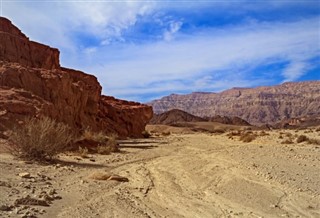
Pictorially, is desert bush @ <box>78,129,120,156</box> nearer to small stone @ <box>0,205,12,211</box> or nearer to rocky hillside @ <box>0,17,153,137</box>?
rocky hillside @ <box>0,17,153,137</box>

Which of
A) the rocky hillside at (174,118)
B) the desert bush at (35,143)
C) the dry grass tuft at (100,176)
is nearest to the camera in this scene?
the dry grass tuft at (100,176)

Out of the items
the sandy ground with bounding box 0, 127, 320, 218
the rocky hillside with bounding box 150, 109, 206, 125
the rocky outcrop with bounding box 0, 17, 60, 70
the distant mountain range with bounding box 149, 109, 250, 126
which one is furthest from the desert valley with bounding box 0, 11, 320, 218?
the rocky hillside with bounding box 150, 109, 206, 125

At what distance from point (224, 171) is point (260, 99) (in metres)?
180

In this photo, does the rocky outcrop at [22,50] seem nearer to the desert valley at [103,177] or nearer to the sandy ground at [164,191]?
the desert valley at [103,177]

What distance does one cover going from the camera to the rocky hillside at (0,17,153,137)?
69.2 ft

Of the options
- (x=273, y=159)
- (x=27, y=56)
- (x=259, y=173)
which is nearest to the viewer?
(x=259, y=173)

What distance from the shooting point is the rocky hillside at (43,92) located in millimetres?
21094

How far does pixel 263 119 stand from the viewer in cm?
16562

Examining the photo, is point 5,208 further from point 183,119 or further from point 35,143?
point 183,119

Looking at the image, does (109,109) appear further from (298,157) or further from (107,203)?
(107,203)

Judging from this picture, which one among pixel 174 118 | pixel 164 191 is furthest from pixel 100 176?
pixel 174 118

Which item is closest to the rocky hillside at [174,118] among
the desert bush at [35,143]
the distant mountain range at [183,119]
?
the distant mountain range at [183,119]

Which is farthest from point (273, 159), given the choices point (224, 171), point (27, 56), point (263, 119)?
point (263, 119)

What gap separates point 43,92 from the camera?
1063 inches
